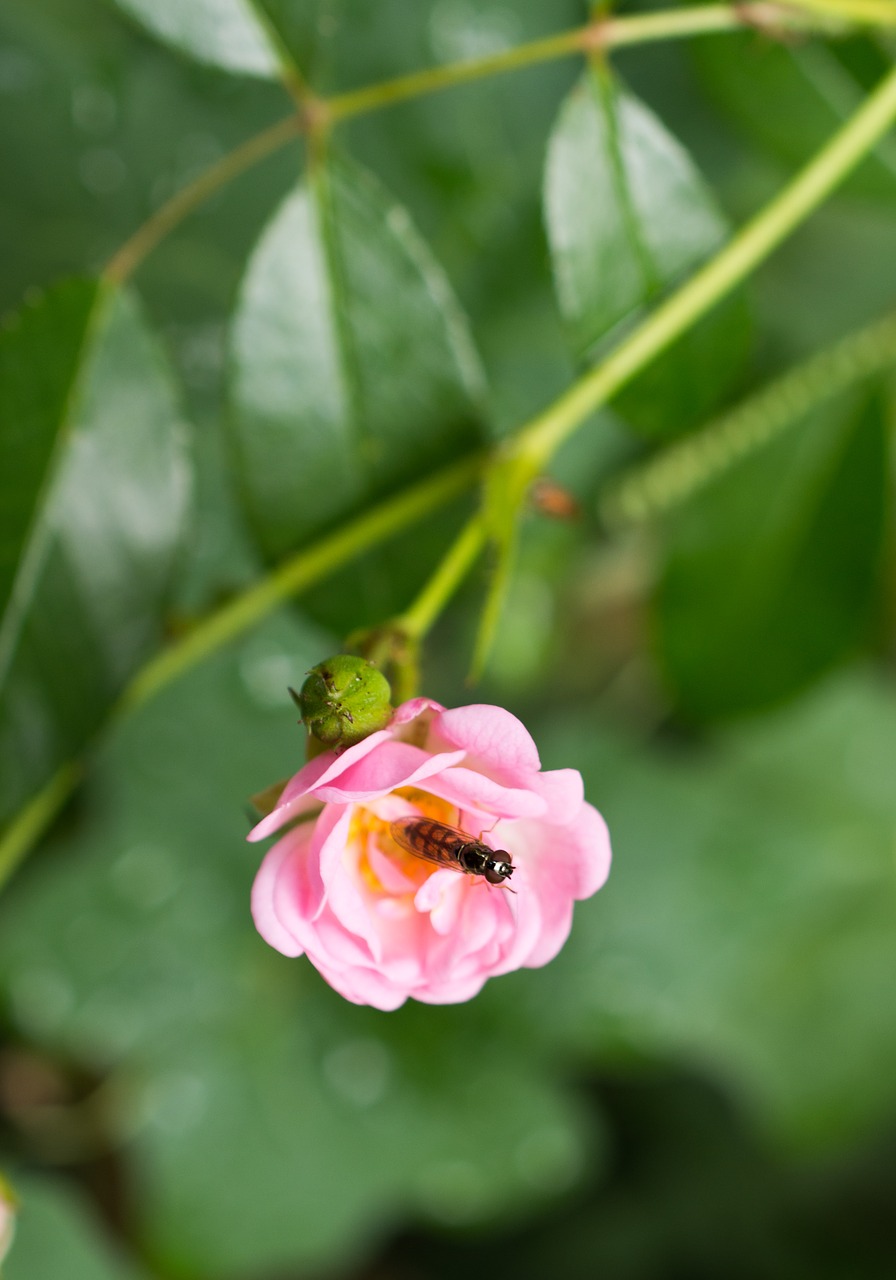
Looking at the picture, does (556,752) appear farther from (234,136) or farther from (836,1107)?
(234,136)

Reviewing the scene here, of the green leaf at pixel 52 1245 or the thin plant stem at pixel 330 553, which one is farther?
the green leaf at pixel 52 1245

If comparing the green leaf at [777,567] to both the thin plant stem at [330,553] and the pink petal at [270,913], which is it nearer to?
the thin plant stem at [330,553]

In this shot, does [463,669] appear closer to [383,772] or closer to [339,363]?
[339,363]

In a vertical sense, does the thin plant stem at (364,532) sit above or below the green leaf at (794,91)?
below

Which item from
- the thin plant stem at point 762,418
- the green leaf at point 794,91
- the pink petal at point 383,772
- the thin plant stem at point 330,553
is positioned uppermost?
the thin plant stem at point 762,418

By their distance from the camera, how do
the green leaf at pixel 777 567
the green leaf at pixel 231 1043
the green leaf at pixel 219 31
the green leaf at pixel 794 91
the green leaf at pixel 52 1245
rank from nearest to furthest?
the green leaf at pixel 219 31 → the green leaf at pixel 794 91 → the green leaf at pixel 777 567 → the green leaf at pixel 52 1245 → the green leaf at pixel 231 1043

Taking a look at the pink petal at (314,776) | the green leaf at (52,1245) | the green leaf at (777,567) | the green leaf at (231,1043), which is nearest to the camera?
the pink petal at (314,776)


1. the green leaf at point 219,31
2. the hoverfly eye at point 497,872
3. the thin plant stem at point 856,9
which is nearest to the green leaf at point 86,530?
the green leaf at point 219,31
